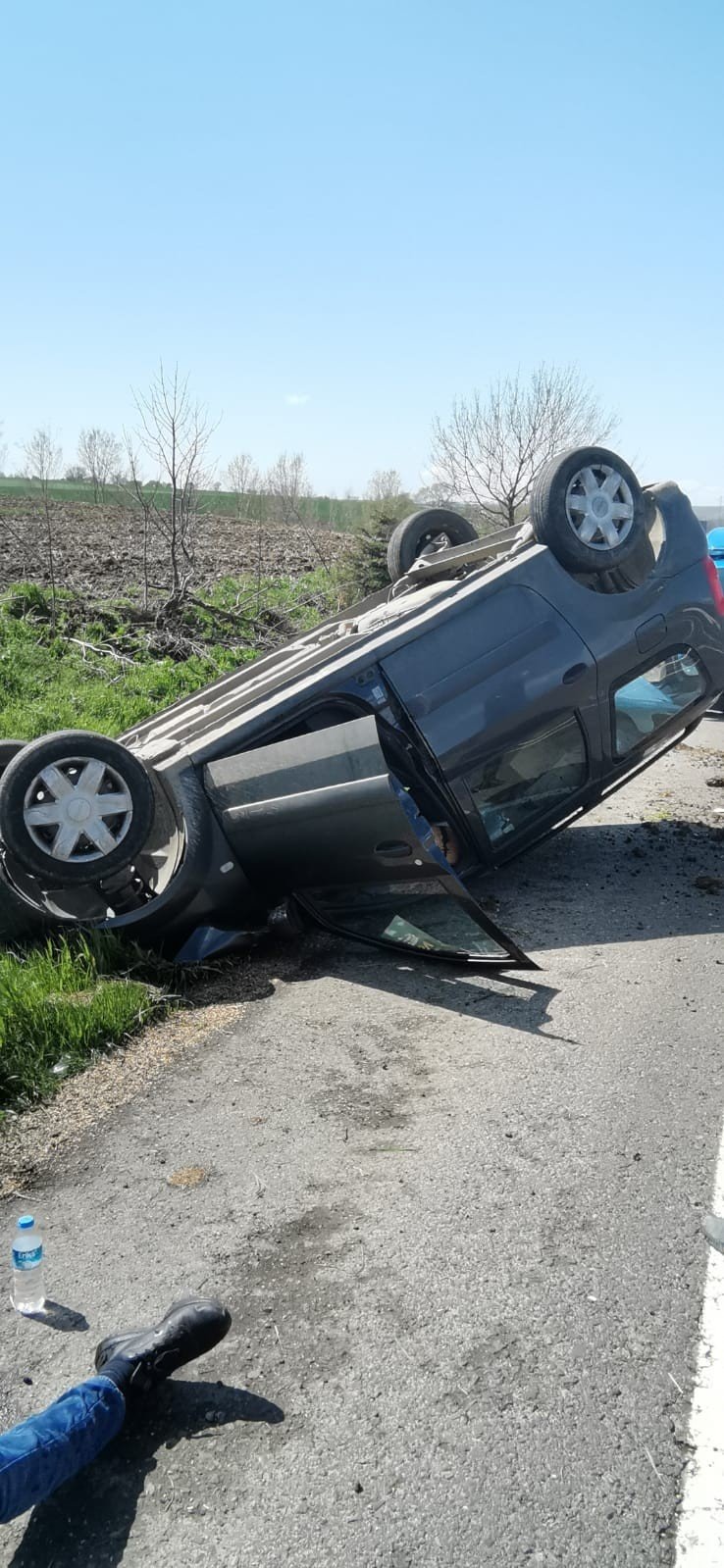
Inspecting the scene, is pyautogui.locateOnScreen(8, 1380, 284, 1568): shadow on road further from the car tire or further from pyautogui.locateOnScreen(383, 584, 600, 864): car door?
the car tire

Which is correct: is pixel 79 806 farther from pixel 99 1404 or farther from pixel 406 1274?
pixel 99 1404

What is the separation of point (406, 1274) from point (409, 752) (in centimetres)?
318

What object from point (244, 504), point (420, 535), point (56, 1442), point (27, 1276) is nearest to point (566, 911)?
point (420, 535)

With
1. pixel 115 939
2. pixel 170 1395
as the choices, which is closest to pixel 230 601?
pixel 115 939

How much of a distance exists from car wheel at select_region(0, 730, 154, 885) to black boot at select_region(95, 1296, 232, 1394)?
8.95 ft

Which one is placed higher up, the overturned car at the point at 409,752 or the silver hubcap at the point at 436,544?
the silver hubcap at the point at 436,544

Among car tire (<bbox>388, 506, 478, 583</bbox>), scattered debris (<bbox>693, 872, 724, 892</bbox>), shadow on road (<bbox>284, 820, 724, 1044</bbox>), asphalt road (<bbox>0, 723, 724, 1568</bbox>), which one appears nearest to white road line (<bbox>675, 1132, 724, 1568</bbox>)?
asphalt road (<bbox>0, 723, 724, 1568</bbox>)

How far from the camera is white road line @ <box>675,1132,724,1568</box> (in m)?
2.07

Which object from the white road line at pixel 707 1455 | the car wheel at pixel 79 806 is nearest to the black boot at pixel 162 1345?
the white road line at pixel 707 1455

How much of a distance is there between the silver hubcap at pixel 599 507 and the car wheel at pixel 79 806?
2757 mm

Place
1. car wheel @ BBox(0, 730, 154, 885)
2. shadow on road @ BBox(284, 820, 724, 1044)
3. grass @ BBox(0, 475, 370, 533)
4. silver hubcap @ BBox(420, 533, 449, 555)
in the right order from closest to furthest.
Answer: shadow on road @ BBox(284, 820, 724, 1044), car wheel @ BBox(0, 730, 154, 885), silver hubcap @ BBox(420, 533, 449, 555), grass @ BBox(0, 475, 370, 533)

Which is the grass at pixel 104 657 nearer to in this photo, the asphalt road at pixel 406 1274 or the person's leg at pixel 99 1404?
the asphalt road at pixel 406 1274

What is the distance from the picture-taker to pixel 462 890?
4957mm

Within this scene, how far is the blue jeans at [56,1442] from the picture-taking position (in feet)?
7.15
